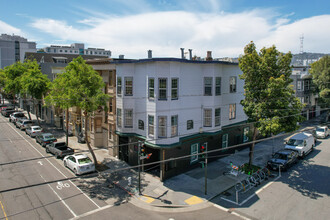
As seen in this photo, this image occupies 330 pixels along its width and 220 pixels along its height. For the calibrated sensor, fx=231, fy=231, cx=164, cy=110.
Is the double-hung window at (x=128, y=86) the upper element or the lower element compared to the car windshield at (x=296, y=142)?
upper

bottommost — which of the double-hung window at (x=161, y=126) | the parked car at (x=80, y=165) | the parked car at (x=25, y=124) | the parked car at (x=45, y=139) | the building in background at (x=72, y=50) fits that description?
the parked car at (x=80, y=165)

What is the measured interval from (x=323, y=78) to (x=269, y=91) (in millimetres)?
28178

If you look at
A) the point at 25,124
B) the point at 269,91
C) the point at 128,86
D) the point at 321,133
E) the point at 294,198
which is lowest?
the point at 294,198

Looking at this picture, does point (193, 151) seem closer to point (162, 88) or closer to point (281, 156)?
point (162, 88)

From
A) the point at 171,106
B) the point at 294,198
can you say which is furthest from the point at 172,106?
the point at 294,198

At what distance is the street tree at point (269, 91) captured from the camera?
782 inches

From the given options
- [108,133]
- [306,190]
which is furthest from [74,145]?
[306,190]

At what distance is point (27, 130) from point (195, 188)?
29.8m

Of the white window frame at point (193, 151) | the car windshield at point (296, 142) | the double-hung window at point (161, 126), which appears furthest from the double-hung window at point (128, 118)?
the car windshield at point (296, 142)

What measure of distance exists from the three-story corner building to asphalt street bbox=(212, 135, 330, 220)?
20.4 ft

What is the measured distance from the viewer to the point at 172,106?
67.2 ft

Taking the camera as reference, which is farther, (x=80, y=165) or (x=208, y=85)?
(x=208, y=85)

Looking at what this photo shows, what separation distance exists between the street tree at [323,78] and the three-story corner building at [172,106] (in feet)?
79.2

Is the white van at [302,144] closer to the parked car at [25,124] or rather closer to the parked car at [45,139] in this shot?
the parked car at [45,139]
